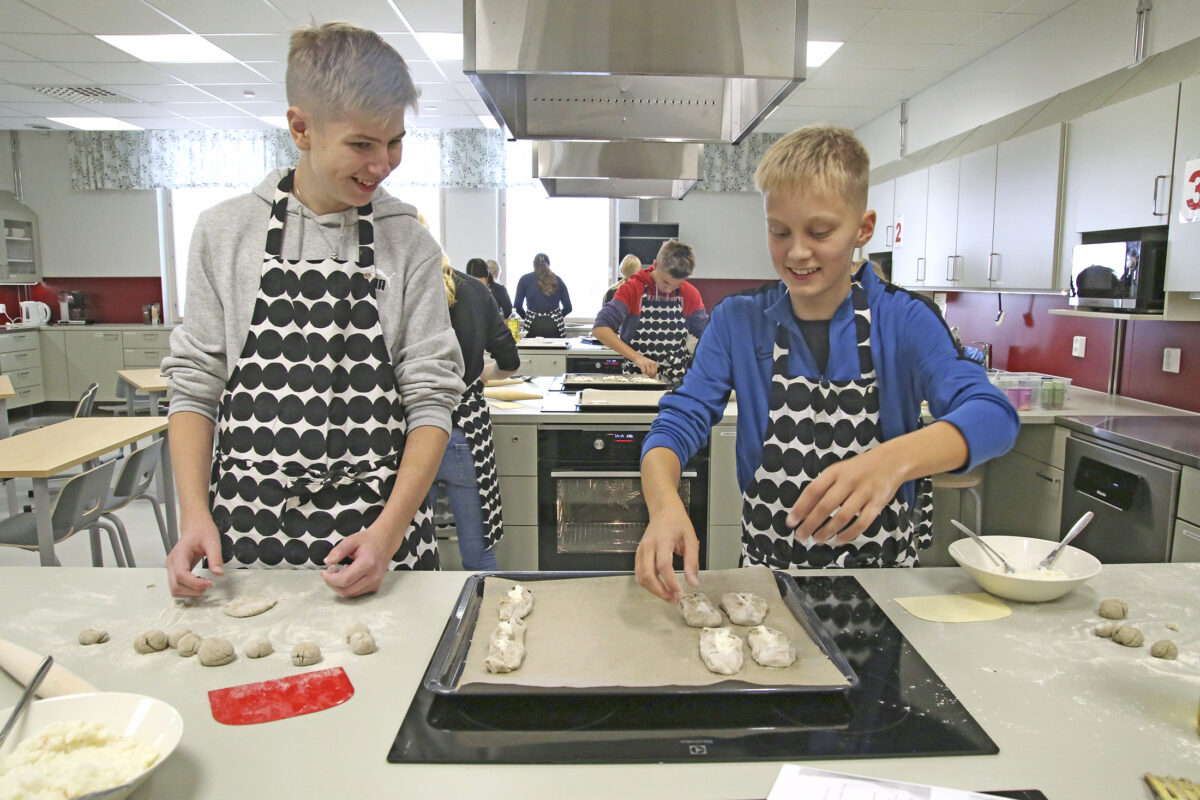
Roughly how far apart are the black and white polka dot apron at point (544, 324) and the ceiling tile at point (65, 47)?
3591 mm

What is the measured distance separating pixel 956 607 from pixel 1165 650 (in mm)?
241

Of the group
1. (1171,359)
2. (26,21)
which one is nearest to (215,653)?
(1171,359)

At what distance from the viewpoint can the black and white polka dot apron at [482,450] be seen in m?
2.65

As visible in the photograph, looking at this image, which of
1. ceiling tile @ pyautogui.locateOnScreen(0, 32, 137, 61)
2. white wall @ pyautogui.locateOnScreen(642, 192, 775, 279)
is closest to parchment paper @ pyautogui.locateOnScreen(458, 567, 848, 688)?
ceiling tile @ pyautogui.locateOnScreen(0, 32, 137, 61)

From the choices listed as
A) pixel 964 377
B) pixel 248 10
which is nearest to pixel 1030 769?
pixel 964 377

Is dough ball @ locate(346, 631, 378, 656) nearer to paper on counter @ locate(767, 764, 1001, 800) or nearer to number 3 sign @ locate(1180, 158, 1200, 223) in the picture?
paper on counter @ locate(767, 764, 1001, 800)

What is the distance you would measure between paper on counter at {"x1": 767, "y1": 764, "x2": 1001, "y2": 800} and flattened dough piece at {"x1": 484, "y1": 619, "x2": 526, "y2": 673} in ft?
1.08

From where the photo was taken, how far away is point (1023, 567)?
4.07ft

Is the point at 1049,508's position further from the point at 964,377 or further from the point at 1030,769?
the point at 1030,769

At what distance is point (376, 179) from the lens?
1.19m

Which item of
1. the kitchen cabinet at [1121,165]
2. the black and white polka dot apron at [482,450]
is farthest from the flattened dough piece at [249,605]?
the kitchen cabinet at [1121,165]

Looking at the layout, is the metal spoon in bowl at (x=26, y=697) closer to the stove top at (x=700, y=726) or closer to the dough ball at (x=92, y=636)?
the dough ball at (x=92, y=636)

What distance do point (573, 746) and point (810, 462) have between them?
74cm

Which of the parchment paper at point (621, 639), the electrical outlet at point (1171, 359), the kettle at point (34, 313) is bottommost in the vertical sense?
the parchment paper at point (621, 639)
